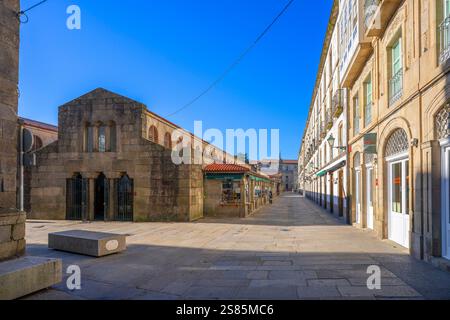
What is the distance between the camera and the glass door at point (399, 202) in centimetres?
955

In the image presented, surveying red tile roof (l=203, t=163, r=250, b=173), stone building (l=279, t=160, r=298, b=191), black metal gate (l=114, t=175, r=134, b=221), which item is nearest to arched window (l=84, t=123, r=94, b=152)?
black metal gate (l=114, t=175, r=134, b=221)

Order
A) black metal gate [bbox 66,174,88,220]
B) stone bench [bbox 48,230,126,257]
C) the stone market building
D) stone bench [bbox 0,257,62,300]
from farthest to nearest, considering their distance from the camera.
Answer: the stone market building < black metal gate [bbox 66,174,88,220] < stone bench [bbox 48,230,126,257] < stone bench [bbox 0,257,62,300]

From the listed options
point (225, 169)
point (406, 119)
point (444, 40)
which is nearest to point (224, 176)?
point (225, 169)

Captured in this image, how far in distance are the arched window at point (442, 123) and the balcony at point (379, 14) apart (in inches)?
157

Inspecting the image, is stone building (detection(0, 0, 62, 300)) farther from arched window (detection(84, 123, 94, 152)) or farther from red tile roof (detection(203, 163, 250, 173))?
red tile roof (detection(203, 163, 250, 173))

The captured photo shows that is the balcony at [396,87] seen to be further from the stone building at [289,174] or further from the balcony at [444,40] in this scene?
the stone building at [289,174]

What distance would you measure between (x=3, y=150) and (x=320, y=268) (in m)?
6.90

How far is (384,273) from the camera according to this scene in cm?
696

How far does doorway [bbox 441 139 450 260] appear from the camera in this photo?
7.17 m

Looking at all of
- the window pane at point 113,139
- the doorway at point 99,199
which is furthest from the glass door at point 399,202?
the doorway at point 99,199

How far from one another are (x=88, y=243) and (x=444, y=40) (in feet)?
31.5

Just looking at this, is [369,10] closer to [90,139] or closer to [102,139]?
[102,139]

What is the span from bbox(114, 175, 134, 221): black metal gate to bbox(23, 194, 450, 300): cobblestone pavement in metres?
5.81
